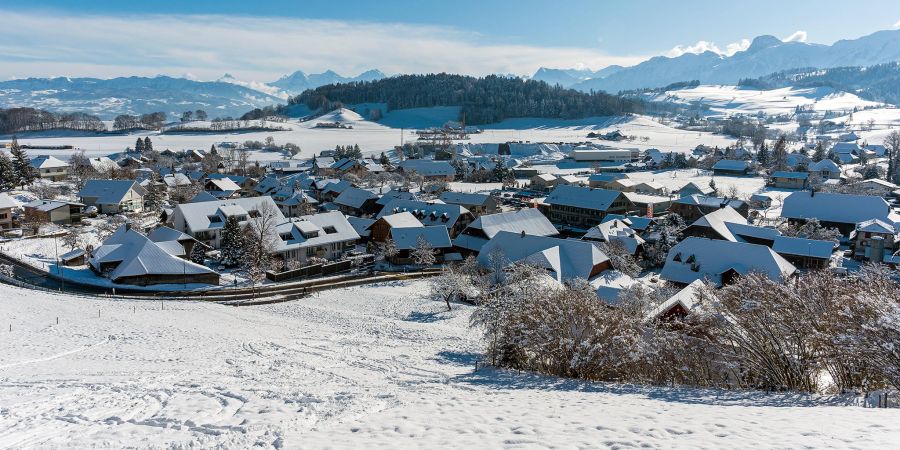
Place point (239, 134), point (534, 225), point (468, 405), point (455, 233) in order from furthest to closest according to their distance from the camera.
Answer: point (239, 134) < point (455, 233) < point (534, 225) < point (468, 405)

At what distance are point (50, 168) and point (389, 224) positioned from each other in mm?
58847

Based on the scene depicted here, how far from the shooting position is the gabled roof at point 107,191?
5312 cm

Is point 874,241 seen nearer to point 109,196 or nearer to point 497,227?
point 497,227

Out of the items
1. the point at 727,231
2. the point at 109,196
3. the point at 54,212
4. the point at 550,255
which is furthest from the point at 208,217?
the point at 727,231

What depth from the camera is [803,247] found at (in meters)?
35.2

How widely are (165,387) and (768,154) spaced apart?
108682 mm

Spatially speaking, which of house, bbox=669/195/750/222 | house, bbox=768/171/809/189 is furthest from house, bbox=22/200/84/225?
house, bbox=768/171/809/189

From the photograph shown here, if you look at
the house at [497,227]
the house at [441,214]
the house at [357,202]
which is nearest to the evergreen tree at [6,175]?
the house at [357,202]

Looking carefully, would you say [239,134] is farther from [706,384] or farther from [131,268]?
[706,384]

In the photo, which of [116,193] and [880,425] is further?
[116,193]

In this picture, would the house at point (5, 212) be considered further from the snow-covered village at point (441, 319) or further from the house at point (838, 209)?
the house at point (838, 209)

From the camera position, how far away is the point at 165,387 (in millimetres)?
12742

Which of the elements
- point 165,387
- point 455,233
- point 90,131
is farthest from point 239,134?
point 165,387

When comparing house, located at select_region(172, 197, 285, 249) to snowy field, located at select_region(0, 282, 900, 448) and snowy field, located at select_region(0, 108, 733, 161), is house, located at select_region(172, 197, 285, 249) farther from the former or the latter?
snowy field, located at select_region(0, 108, 733, 161)
